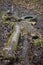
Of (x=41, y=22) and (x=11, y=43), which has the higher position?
(x=11, y=43)

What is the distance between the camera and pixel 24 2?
19.5m

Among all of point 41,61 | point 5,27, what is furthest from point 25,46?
point 5,27

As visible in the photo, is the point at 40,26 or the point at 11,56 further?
the point at 40,26

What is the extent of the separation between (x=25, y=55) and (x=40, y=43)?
1.55 m

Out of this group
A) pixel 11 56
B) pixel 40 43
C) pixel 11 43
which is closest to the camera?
pixel 11 56

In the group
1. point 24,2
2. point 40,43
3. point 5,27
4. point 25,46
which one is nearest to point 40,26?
point 5,27

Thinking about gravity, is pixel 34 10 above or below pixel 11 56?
below

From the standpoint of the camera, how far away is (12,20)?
12.2 m

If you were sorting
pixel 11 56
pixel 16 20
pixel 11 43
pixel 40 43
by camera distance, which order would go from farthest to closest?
pixel 16 20, pixel 40 43, pixel 11 43, pixel 11 56

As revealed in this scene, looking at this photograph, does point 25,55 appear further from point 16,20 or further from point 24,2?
point 24,2

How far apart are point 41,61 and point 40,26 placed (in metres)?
5.12

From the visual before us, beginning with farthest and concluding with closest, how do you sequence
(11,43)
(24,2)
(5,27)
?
(24,2) < (5,27) < (11,43)

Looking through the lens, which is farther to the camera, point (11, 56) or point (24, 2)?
point (24, 2)

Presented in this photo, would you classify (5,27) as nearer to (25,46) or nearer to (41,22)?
(41,22)
